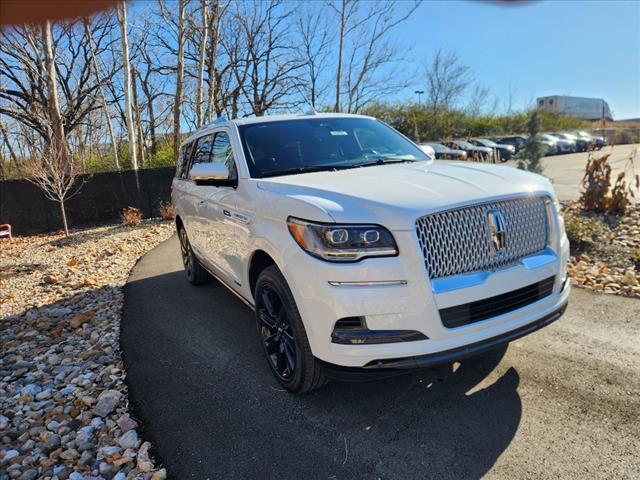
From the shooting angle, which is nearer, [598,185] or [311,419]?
[311,419]

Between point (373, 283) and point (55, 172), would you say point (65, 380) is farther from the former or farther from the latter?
point (55, 172)

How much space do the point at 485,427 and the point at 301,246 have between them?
1.57m

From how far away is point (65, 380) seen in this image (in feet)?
12.0

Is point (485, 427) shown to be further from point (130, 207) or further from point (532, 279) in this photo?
point (130, 207)

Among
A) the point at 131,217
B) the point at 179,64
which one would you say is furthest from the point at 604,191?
the point at 179,64

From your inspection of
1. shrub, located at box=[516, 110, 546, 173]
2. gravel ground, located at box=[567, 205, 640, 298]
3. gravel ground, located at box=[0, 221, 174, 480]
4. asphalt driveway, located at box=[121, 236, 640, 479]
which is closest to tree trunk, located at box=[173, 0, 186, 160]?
→ gravel ground, located at box=[0, 221, 174, 480]

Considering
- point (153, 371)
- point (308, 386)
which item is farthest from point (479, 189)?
point (153, 371)

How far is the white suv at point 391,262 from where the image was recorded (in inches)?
93.9

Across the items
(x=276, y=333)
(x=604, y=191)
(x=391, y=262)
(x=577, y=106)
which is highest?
(x=577, y=106)

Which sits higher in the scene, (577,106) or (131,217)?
(577,106)

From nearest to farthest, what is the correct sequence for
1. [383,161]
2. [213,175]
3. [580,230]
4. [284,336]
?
[284,336] < [213,175] < [383,161] < [580,230]

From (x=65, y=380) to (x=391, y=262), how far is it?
3.01m

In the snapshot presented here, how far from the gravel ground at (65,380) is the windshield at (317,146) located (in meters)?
2.08

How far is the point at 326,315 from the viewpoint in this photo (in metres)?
2.46
